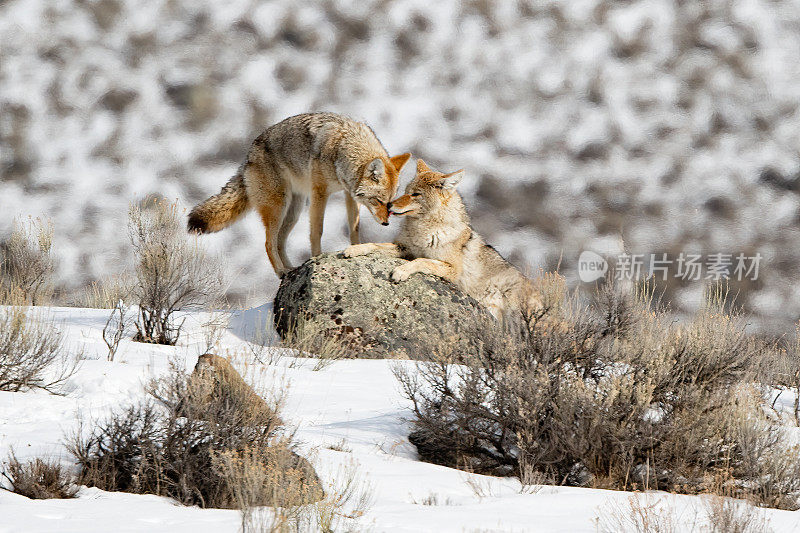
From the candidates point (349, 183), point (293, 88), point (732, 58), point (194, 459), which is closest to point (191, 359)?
point (349, 183)

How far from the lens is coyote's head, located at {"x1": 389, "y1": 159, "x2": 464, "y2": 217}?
25.7ft

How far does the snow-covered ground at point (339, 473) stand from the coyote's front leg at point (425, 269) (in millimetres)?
→ 1402

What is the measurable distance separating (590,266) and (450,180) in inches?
350

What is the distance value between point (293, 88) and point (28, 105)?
6431 mm

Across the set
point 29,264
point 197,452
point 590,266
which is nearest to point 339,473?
point 197,452

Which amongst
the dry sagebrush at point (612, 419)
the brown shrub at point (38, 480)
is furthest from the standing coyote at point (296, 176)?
the brown shrub at point (38, 480)

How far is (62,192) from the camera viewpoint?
17.4 m

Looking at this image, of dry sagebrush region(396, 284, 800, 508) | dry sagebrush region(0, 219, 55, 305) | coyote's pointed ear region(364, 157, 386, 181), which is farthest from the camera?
dry sagebrush region(0, 219, 55, 305)

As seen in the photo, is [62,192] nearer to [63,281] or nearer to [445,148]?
[63,281]

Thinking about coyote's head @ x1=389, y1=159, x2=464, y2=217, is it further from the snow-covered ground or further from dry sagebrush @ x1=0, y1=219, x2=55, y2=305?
dry sagebrush @ x1=0, y1=219, x2=55, y2=305

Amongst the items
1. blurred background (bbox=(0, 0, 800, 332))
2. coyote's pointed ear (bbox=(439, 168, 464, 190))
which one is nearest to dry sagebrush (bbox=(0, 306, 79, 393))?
coyote's pointed ear (bbox=(439, 168, 464, 190))

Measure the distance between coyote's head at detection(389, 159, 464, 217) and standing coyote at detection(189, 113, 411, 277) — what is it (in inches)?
17.6

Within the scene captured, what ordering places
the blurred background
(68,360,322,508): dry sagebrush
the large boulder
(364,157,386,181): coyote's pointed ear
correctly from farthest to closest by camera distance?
the blurred background
(364,157,386,181): coyote's pointed ear
the large boulder
(68,360,322,508): dry sagebrush

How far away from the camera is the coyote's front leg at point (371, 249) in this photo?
26.1ft
